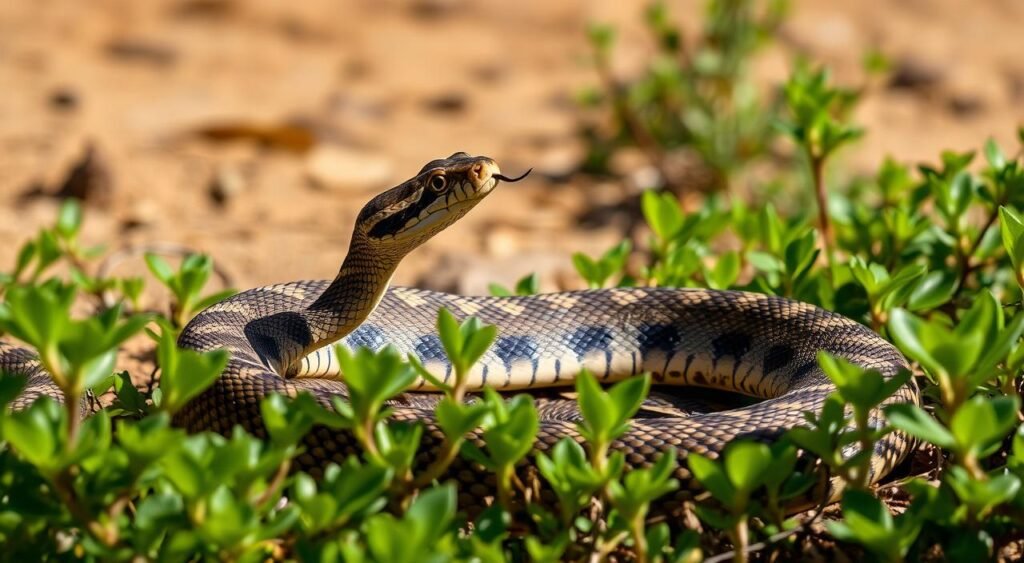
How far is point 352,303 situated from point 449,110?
28.0 feet

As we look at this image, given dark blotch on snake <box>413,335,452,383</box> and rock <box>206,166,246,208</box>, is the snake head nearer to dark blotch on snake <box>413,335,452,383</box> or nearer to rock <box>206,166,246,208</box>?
dark blotch on snake <box>413,335,452,383</box>

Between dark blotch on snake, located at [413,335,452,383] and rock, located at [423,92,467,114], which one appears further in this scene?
rock, located at [423,92,467,114]

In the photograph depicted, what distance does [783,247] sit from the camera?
5.97 m

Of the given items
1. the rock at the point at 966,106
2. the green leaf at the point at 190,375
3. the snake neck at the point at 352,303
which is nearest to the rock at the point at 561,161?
the rock at the point at 966,106

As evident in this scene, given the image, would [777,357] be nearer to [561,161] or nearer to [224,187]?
[224,187]

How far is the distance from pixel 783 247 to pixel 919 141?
288 inches

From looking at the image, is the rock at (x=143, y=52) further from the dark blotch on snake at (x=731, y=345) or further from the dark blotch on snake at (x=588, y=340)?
the dark blotch on snake at (x=731, y=345)

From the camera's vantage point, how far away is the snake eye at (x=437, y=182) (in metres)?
5.20

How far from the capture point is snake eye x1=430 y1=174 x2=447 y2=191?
5.20 meters

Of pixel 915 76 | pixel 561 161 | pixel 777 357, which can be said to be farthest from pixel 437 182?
pixel 915 76

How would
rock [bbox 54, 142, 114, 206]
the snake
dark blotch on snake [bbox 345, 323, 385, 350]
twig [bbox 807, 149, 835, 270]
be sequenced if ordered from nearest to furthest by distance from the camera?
the snake, dark blotch on snake [bbox 345, 323, 385, 350], twig [bbox 807, 149, 835, 270], rock [bbox 54, 142, 114, 206]

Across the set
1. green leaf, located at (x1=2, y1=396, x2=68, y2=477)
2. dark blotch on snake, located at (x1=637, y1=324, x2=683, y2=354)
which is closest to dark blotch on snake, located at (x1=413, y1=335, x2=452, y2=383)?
dark blotch on snake, located at (x1=637, y1=324, x2=683, y2=354)

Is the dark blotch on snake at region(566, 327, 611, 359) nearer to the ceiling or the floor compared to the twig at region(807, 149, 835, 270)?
nearer to the floor

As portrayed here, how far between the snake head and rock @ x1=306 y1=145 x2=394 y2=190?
6.00 m
